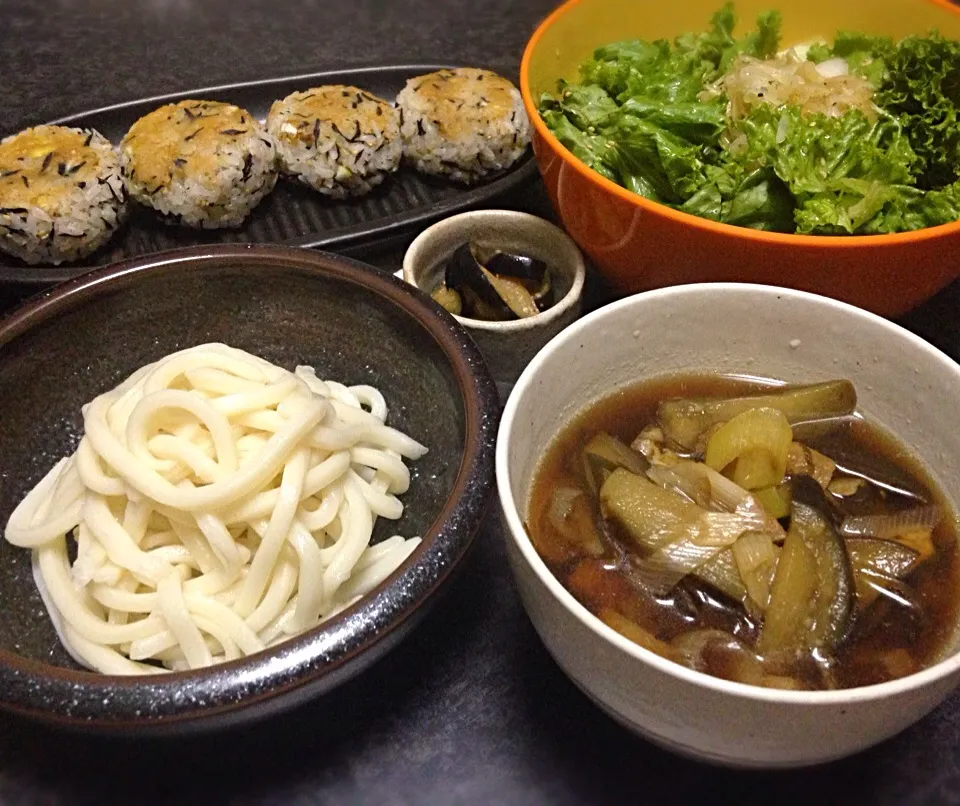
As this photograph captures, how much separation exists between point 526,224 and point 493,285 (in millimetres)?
170

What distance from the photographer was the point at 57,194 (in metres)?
1.52

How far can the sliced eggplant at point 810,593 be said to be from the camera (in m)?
0.84

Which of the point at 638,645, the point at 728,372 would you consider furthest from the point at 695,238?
the point at 638,645

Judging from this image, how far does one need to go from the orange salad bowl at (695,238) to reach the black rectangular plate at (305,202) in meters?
0.25

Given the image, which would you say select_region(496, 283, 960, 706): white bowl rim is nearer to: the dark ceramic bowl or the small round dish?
the dark ceramic bowl

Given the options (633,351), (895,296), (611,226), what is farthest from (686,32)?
(633,351)

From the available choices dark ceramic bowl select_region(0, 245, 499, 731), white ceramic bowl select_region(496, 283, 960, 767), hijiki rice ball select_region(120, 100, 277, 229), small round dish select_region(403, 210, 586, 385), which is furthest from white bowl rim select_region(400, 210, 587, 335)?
hijiki rice ball select_region(120, 100, 277, 229)

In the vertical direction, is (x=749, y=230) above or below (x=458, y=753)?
above

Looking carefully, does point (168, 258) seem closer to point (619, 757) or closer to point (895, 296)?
point (619, 757)

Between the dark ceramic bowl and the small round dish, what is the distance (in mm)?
168

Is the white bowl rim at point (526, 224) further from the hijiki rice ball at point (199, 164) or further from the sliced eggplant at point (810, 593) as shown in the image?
the sliced eggplant at point (810, 593)

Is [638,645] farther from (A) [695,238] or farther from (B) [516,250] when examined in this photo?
(B) [516,250]

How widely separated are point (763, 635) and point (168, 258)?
3.07 feet

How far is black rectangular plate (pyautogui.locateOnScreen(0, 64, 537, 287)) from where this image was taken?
1519 millimetres
